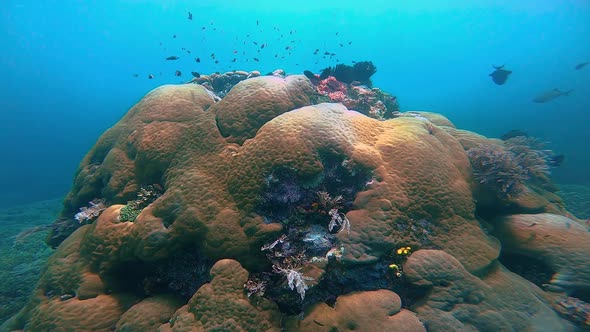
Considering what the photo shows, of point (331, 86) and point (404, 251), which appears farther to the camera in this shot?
point (331, 86)

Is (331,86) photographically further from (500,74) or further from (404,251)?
(500,74)

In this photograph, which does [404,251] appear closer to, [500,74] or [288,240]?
[288,240]

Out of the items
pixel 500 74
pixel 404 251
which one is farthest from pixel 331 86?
pixel 500 74

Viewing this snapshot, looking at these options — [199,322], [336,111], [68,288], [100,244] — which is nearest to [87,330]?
[68,288]

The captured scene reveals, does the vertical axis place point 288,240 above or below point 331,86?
below

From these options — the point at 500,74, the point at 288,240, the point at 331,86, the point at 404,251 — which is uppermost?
the point at 500,74

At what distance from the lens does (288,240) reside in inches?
190

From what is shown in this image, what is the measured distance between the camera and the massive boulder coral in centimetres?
441

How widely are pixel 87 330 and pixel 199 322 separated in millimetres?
2200

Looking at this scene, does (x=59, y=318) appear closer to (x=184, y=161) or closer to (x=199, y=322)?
(x=199, y=322)

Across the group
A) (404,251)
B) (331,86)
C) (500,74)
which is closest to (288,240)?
(404,251)

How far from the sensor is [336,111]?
21.5 ft

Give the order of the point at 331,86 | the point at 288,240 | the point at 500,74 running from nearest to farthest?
the point at 288,240 < the point at 331,86 < the point at 500,74

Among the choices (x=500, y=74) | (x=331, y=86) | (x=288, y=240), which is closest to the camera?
(x=288, y=240)
